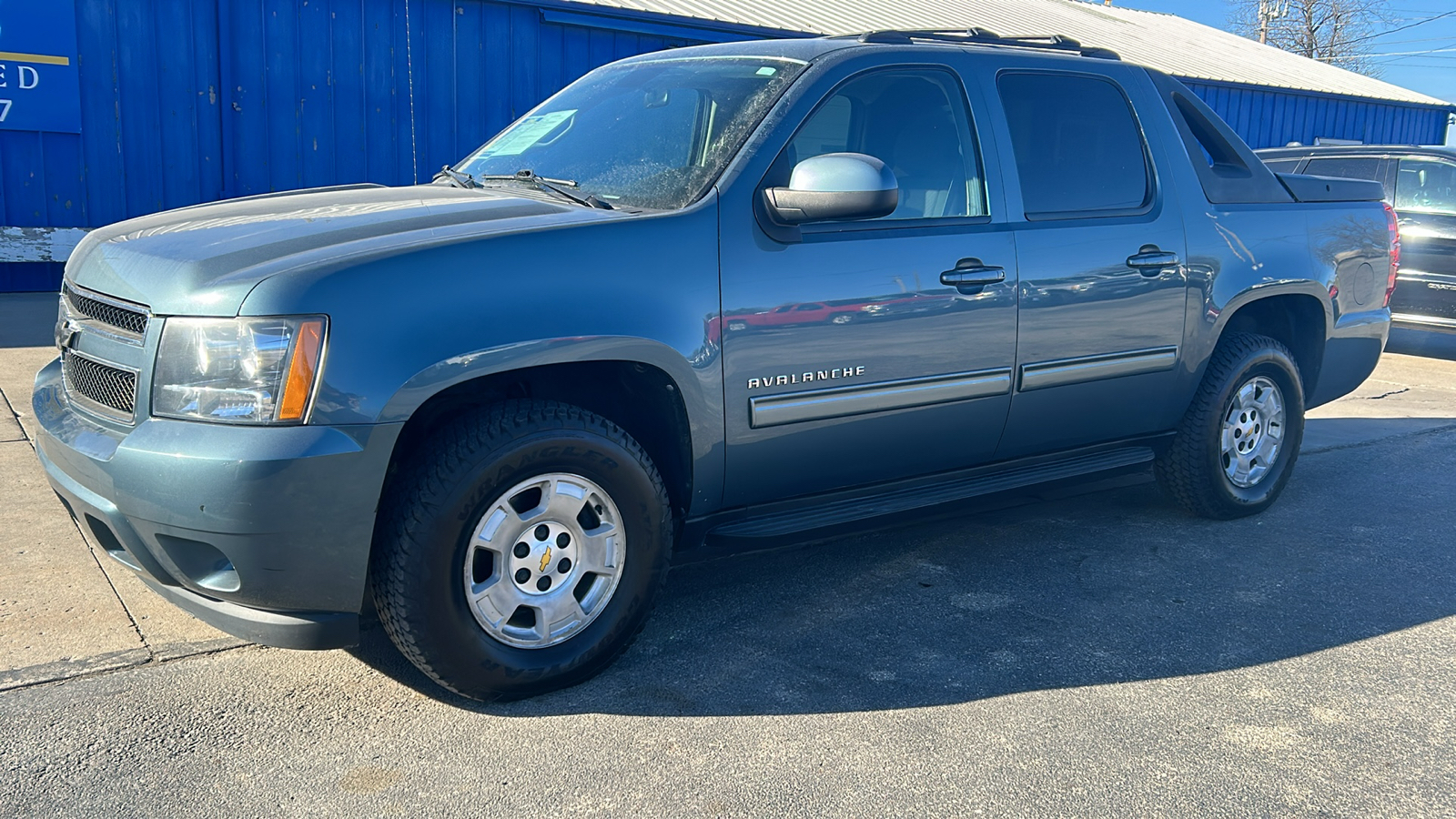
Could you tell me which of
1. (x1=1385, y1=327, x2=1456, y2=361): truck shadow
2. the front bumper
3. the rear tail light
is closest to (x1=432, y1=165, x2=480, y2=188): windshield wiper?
the front bumper

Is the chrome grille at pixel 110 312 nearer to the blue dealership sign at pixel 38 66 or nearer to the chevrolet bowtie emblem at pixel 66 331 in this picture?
the chevrolet bowtie emblem at pixel 66 331

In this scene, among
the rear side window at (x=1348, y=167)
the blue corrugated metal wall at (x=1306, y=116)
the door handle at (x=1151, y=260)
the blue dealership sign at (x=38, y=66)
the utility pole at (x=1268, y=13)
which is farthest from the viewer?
the utility pole at (x=1268, y=13)

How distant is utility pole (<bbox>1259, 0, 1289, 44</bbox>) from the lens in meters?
52.5

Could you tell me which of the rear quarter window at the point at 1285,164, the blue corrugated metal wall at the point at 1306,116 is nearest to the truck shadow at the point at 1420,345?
the rear quarter window at the point at 1285,164

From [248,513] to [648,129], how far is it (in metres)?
1.85

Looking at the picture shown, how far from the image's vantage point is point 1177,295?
449cm

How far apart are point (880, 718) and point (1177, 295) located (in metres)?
2.28

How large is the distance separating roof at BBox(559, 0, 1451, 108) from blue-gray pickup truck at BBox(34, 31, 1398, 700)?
8623mm

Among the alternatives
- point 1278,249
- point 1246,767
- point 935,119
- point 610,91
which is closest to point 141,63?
point 610,91

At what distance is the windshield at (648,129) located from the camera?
3576mm

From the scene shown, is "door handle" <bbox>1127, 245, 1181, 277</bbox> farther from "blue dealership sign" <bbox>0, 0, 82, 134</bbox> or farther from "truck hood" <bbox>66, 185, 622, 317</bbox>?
"blue dealership sign" <bbox>0, 0, 82, 134</bbox>

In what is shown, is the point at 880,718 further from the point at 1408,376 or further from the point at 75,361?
the point at 1408,376

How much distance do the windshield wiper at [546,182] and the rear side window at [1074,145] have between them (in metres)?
1.55

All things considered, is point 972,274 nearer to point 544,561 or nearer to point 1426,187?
point 544,561
